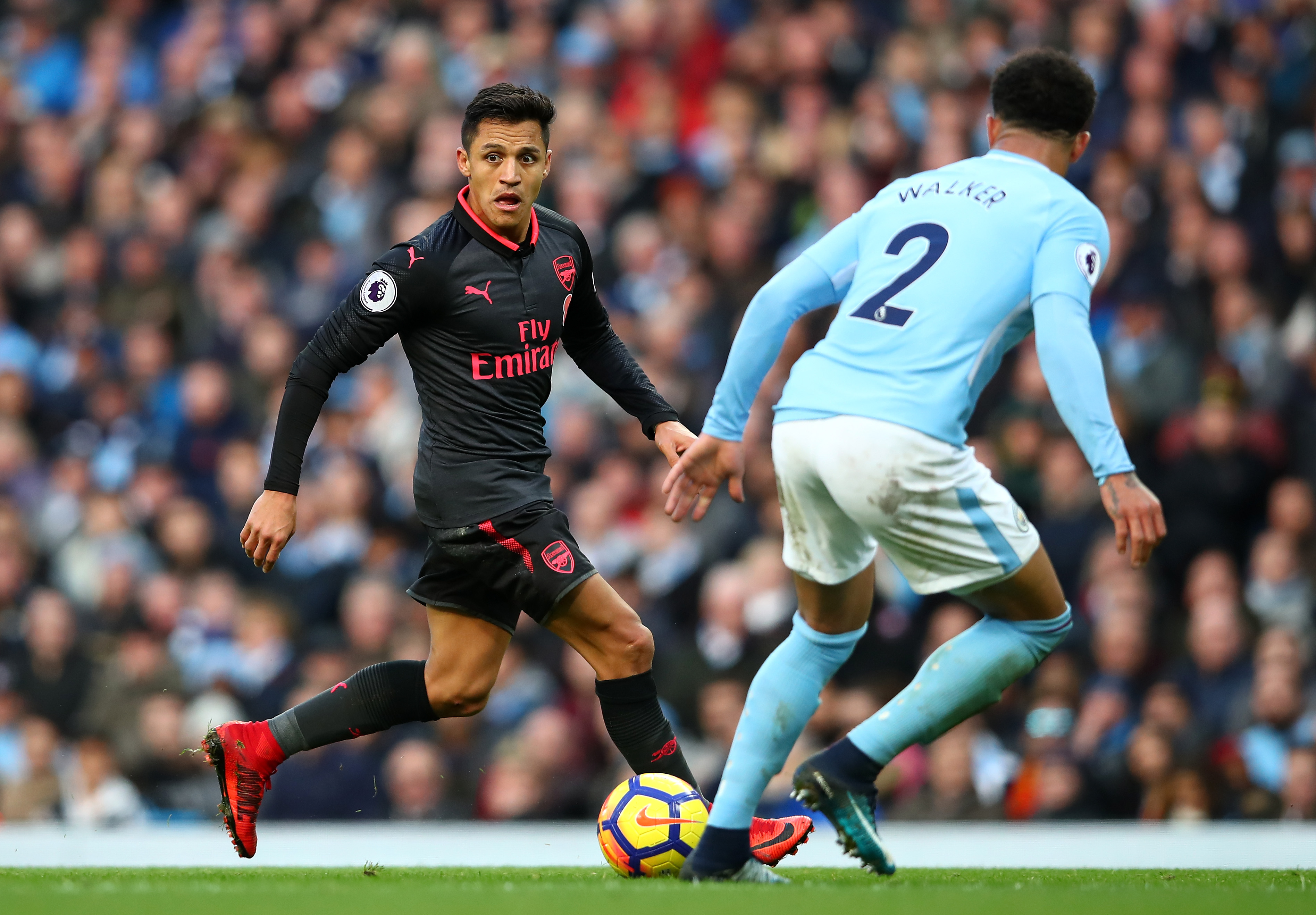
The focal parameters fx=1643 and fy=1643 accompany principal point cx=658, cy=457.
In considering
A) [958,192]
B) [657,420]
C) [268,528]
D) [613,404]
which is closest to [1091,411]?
[958,192]

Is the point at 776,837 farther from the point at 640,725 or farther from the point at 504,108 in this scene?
the point at 504,108

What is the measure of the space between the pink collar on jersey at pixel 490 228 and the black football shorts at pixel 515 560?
2.66 ft

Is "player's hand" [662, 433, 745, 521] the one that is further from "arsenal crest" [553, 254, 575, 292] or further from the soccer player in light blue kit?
"arsenal crest" [553, 254, 575, 292]

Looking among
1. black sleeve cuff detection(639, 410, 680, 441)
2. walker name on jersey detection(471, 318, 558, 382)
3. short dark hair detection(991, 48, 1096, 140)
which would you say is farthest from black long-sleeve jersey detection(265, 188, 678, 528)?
short dark hair detection(991, 48, 1096, 140)

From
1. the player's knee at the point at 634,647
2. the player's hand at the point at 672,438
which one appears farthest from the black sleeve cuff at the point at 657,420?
the player's knee at the point at 634,647

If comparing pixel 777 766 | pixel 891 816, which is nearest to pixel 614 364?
pixel 777 766

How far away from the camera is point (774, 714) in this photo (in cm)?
436

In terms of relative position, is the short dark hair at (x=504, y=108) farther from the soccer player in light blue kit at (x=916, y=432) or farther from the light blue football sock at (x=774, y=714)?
the light blue football sock at (x=774, y=714)

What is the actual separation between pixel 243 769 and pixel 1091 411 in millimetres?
2885

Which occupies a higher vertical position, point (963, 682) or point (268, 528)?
point (268, 528)

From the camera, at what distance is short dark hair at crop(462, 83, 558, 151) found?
4.99m

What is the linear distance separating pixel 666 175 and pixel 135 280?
3.81 meters

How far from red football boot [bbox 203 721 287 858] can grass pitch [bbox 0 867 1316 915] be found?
0.48ft

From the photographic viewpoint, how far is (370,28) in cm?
1239
